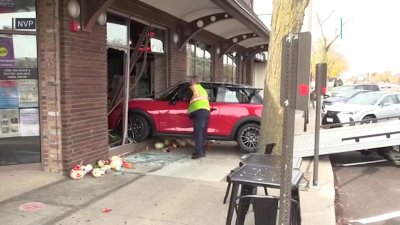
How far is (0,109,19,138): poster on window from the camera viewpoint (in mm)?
7438

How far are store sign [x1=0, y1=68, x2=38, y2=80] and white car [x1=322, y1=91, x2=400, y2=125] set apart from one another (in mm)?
10831

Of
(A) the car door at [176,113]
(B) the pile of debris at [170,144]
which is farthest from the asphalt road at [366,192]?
(B) the pile of debris at [170,144]

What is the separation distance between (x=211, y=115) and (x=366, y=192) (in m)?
3.79

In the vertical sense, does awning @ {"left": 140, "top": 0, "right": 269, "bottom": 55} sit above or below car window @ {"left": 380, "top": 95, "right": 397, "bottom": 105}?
above

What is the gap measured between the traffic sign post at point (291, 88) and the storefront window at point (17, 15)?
5.30 m

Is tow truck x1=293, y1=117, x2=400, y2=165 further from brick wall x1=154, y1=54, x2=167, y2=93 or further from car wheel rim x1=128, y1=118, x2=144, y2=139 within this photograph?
brick wall x1=154, y1=54, x2=167, y2=93

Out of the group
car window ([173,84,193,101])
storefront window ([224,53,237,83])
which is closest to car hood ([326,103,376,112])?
storefront window ([224,53,237,83])

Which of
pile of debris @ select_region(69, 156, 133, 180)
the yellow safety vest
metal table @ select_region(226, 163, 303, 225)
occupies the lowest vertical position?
pile of debris @ select_region(69, 156, 133, 180)

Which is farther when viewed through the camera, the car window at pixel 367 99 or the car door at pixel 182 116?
the car window at pixel 367 99

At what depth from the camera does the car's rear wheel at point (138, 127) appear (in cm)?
1053

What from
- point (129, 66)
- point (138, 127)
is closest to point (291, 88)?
point (129, 66)

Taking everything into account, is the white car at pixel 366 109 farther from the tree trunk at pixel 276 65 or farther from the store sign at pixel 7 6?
the store sign at pixel 7 6

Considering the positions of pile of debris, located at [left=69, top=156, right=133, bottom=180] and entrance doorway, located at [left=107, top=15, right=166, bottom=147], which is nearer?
pile of debris, located at [left=69, top=156, right=133, bottom=180]

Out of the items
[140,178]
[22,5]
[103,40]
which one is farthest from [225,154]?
[22,5]
